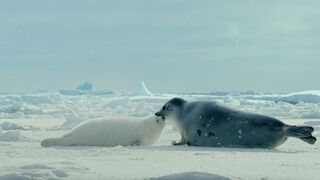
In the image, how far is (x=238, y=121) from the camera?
5.65m

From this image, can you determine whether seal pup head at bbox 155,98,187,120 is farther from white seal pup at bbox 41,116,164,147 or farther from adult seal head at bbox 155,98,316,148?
white seal pup at bbox 41,116,164,147

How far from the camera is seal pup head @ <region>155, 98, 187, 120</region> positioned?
647 centimetres

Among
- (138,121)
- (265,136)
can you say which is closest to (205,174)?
(265,136)

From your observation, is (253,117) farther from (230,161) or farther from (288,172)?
(288,172)

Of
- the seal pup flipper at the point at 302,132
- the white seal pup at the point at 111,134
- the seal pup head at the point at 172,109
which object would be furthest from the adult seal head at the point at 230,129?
Answer: the white seal pup at the point at 111,134

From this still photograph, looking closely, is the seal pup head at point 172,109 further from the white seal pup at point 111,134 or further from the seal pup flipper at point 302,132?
the seal pup flipper at point 302,132

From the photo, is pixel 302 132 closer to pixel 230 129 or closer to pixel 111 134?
pixel 230 129

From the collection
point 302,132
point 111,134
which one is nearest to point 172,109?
point 111,134

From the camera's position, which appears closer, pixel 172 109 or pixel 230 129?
pixel 230 129

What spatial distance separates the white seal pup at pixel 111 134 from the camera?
563 cm

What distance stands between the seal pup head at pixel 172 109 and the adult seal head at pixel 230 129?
0.22m

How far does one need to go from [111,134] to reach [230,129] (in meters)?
1.18

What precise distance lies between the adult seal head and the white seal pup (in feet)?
1.16

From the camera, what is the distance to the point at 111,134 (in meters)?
5.73
